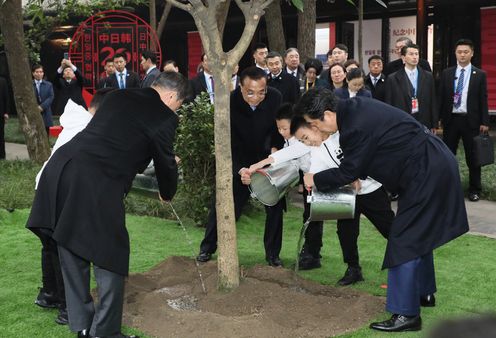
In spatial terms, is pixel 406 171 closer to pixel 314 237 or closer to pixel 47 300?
pixel 314 237

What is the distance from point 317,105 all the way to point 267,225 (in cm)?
172

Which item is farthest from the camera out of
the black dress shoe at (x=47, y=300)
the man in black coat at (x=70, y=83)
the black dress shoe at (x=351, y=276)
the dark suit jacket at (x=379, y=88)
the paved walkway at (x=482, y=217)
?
the man in black coat at (x=70, y=83)

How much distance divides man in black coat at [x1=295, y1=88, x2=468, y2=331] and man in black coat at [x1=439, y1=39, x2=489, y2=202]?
4.80 m

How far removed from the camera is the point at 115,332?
4.18 metres

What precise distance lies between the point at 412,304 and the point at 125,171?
6.17ft

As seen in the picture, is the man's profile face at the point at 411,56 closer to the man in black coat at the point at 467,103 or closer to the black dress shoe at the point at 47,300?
the man in black coat at the point at 467,103

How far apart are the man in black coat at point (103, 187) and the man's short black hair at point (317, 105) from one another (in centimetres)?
79

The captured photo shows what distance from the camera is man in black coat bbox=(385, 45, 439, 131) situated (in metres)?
8.82

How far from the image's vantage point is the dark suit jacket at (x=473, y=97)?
9.02 meters

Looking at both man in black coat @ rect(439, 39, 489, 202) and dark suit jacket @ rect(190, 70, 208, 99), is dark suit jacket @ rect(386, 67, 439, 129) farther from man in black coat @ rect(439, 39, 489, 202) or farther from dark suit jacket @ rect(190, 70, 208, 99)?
dark suit jacket @ rect(190, 70, 208, 99)

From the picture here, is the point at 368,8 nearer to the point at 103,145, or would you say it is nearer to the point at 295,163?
the point at 295,163

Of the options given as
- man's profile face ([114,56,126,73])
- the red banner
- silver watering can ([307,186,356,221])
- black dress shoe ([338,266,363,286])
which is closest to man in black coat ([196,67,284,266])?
black dress shoe ([338,266,363,286])

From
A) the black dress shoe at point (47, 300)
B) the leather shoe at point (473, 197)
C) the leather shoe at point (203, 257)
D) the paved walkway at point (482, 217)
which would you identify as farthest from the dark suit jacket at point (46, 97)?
the black dress shoe at point (47, 300)

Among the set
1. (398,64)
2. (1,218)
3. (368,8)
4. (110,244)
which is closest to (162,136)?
(110,244)
